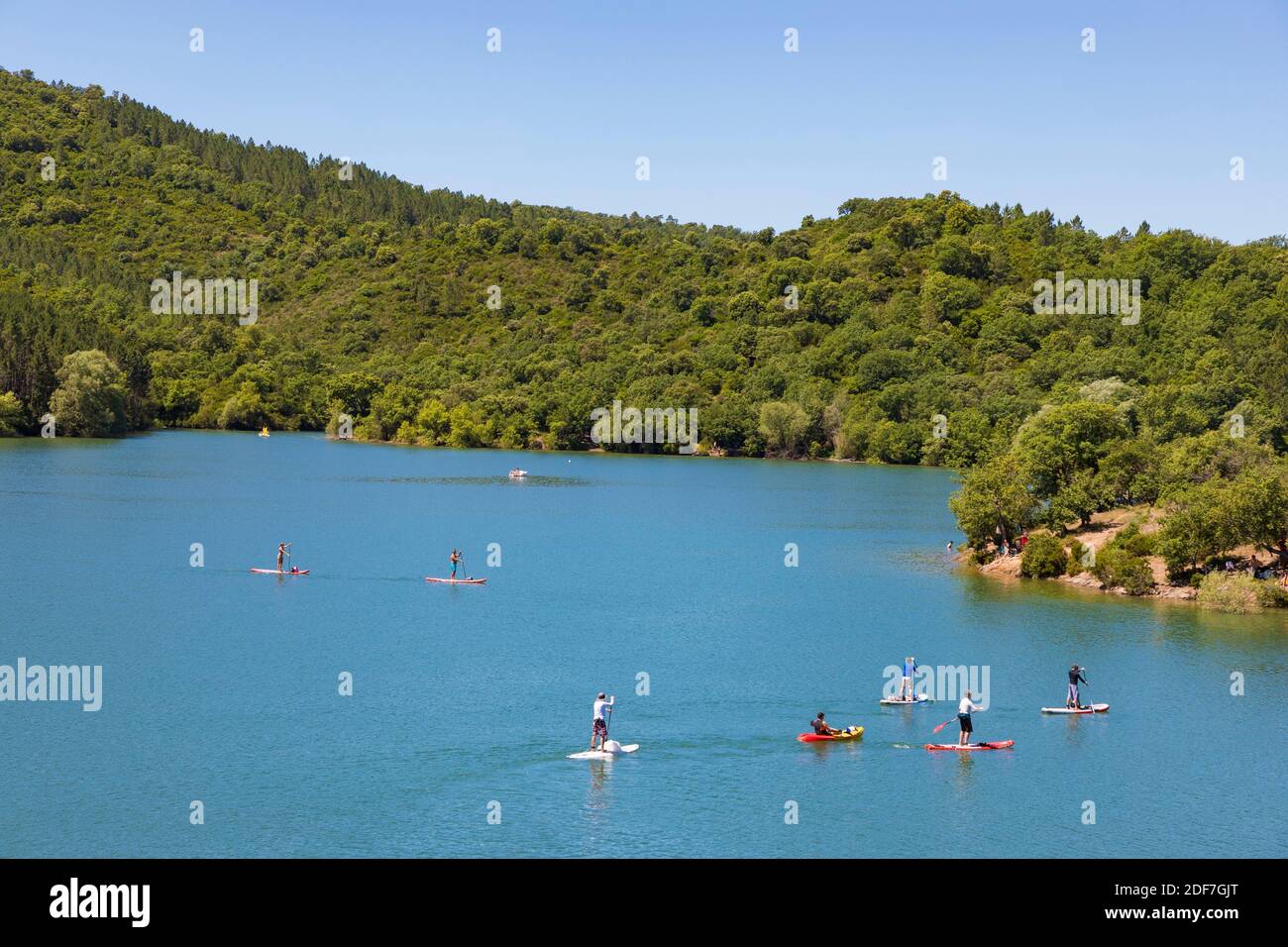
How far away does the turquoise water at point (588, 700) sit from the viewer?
36250 mm

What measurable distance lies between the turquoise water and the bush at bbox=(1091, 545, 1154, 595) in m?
3.25

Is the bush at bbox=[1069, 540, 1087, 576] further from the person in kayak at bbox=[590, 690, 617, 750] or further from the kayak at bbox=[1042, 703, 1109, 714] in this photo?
the person in kayak at bbox=[590, 690, 617, 750]

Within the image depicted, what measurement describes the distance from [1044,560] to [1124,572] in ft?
21.7

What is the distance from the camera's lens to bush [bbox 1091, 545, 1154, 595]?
73.1 m

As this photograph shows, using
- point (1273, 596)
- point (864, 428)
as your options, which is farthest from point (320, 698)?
point (864, 428)

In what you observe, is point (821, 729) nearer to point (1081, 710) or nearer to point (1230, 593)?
point (1081, 710)

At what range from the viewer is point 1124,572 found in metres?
73.8

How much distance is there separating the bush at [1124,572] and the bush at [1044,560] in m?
2.51

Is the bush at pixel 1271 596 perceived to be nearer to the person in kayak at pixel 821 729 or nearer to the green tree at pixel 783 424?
the person in kayak at pixel 821 729

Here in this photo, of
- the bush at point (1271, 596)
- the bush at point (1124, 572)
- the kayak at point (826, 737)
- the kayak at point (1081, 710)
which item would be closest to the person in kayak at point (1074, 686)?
the kayak at point (1081, 710)
